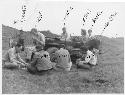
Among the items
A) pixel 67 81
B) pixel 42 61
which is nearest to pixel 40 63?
pixel 42 61

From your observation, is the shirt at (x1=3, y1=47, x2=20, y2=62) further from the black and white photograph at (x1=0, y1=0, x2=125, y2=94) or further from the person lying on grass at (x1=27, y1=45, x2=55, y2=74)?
the person lying on grass at (x1=27, y1=45, x2=55, y2=74)

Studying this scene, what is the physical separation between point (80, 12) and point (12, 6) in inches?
86.8

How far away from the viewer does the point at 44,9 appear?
12.5 metres

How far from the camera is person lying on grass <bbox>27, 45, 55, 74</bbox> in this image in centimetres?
1171

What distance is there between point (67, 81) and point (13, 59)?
1.78m

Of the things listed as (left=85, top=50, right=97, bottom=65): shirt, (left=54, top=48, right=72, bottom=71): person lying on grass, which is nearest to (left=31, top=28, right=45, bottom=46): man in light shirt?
(left=54, top=48, right=72, bottom=71): person lying on grass

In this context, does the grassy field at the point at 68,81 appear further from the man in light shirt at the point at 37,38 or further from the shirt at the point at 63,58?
the man in light shirt at the point at 37,38

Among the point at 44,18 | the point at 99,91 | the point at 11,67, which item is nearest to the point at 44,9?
the point at 44,18

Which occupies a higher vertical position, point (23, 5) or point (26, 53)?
point (23, 5)

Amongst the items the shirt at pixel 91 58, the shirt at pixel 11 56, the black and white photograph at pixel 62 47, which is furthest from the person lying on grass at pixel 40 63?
the shirt at pixel 91 58

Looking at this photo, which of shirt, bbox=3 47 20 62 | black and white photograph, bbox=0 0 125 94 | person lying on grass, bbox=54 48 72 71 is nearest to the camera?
black and white photograph, bbox=0 0 125 94

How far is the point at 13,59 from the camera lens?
12055 mm

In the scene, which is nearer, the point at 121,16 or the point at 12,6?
the point at 12,6

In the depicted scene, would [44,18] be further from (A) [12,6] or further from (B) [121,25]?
(B) [121,25]
